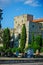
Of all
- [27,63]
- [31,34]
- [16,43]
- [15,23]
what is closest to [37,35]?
[31,34]

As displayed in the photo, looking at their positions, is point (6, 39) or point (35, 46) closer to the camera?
point (35, 46)

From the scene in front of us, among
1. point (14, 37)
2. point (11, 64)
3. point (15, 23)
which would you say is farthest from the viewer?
point (15, 23)

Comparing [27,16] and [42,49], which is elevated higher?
[27,16]

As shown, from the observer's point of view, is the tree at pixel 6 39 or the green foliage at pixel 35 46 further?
the tree at pixel 6 39

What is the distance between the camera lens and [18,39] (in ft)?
160

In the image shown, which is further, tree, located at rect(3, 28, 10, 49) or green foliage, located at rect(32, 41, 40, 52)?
tree, located at rect(3, 28, 10, 49)

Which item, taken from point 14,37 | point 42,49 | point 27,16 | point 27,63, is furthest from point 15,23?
point 27,63

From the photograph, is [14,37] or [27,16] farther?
[27,16]

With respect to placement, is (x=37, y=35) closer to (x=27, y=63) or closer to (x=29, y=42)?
(x=29, y=42)

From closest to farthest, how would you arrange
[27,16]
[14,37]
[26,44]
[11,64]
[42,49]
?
[11,64], [42,49], [26,44], [14,37], [27,16]

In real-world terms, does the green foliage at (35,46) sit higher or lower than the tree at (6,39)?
lower

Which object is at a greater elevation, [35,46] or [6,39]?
[6,39]

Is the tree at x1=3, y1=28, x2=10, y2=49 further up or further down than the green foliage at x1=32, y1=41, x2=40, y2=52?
further up

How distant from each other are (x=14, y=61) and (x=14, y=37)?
33.6 metres
